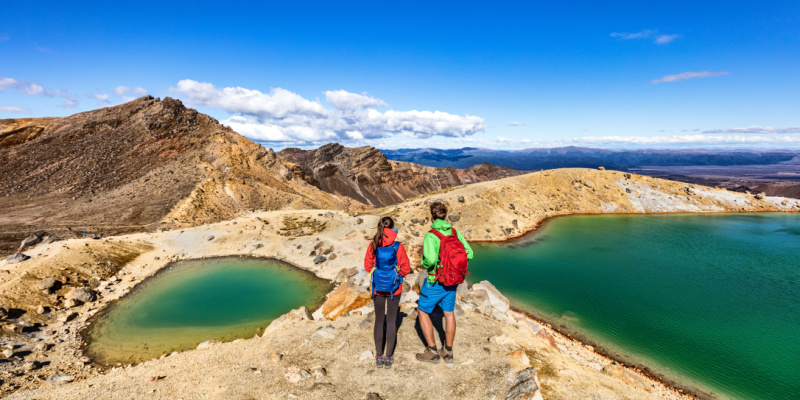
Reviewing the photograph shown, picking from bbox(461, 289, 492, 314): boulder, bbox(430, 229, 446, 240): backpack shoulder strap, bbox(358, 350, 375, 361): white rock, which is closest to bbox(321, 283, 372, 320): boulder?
bbox(461, 289, 492, 314): boulder

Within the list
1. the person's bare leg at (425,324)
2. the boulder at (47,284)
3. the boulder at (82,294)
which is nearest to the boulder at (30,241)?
the boulder at (47,284)

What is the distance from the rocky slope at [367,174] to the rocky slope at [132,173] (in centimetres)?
6162

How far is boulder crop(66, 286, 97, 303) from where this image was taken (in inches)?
743

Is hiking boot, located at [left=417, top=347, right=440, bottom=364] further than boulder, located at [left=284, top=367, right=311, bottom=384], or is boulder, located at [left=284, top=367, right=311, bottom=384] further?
hiking boot, located at [left=417, top=347, right=440, bottom=364]

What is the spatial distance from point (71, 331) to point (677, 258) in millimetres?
46087

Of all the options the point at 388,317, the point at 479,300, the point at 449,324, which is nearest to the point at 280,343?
the point at 388,317

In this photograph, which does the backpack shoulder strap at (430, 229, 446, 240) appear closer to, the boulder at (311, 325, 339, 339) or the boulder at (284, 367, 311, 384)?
the boulder at (284, 367, 311, 384)

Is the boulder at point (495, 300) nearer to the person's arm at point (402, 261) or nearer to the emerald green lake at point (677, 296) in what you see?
the emerald green lake at point (677, 296)

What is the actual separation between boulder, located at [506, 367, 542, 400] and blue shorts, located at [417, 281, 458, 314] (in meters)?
2.50

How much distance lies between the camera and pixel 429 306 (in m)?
8.37

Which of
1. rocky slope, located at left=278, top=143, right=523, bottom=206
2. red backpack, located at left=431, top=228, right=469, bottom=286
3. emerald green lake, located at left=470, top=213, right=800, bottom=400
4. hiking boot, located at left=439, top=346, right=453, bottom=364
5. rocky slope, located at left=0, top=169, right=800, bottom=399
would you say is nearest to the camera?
red backpack, located at left=431, top=228, right=469, bottom=286

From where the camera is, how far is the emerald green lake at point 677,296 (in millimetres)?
14125

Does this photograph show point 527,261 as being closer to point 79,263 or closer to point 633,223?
point 633,223

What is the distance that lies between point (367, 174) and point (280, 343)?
13928 centimetres
